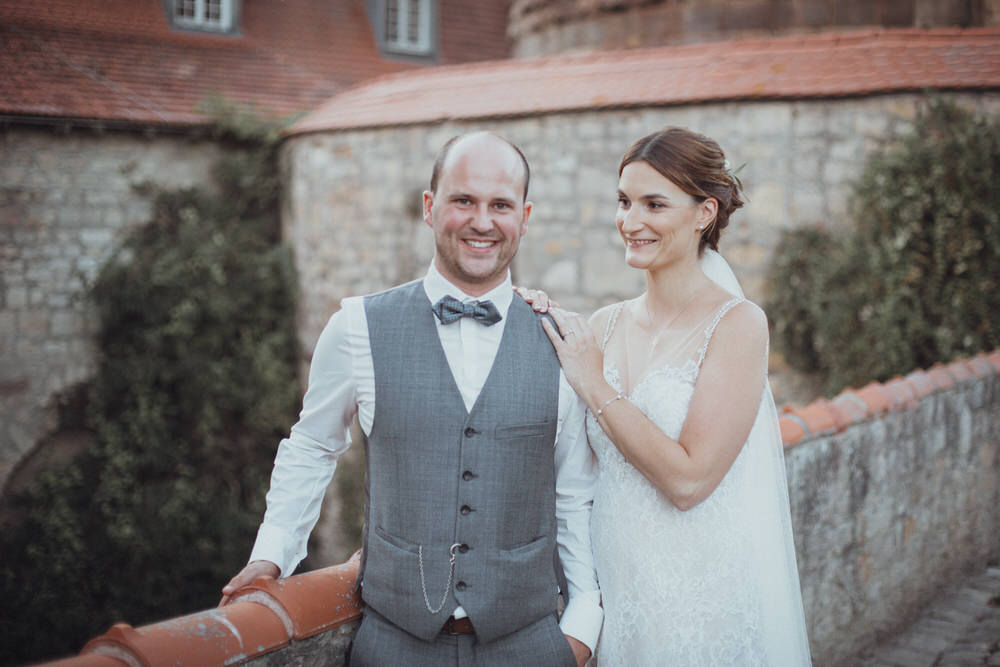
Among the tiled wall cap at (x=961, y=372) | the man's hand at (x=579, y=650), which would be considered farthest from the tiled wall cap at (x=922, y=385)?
the man's hand at (x=579, y=650)

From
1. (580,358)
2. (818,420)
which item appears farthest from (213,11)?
(580,358)

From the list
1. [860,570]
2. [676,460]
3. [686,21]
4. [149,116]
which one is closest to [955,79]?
[686,21]

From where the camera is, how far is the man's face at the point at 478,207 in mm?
1882

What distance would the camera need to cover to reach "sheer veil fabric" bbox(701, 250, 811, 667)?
7.13 feet

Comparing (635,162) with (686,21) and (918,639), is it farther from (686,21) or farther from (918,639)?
(686,21)

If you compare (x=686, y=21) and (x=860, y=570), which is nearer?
(x=860, y=570)

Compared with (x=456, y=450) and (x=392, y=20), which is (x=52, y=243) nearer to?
(x=392, y=20)

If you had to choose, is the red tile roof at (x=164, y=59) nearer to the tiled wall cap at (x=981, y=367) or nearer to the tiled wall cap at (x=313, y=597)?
the tiled wall cap at (x=981, y=367)

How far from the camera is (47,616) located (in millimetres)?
8094

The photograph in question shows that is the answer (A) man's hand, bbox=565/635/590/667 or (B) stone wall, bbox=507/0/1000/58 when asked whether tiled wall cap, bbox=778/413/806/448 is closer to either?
(A) man's hand, bbox=565/635/590/667

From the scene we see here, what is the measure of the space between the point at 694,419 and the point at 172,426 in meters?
8.24

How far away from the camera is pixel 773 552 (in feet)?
7.23

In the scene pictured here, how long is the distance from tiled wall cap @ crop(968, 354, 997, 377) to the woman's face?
3003 millimetres

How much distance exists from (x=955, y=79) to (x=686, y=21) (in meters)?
3.51
